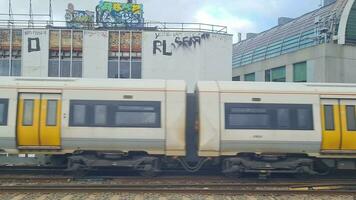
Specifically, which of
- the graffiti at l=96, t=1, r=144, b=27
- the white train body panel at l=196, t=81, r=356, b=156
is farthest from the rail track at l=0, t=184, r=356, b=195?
the graffiti at l=96, t=1, r=144, b=27

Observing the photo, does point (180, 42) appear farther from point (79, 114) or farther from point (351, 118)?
point (351, 118)

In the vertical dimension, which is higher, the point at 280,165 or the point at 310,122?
the point at 310,122

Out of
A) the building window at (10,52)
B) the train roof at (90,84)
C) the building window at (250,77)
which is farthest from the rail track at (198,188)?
the building window at (250,77)

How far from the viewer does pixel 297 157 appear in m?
16.4

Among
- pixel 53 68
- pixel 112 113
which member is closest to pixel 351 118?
pixel 112 113

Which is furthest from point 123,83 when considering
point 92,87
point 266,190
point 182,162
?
point 266,190

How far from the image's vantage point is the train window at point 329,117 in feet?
53.5

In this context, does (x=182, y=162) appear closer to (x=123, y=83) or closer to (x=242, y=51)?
(x=123, y=83)

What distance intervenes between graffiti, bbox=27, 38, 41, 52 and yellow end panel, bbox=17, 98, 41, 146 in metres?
16.0

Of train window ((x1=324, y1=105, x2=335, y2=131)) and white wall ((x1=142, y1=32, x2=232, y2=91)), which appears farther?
white wall ((x1=142, y1=32, x2=232, y2=91))

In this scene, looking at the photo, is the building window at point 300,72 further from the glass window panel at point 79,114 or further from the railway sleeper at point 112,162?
the glass window panel at point 79,114

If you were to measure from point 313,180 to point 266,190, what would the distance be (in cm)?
320

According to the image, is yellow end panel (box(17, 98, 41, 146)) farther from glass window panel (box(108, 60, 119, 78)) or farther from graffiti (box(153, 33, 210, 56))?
graffiti (box(153, 33, 210, 56))

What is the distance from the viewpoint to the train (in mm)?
16062
